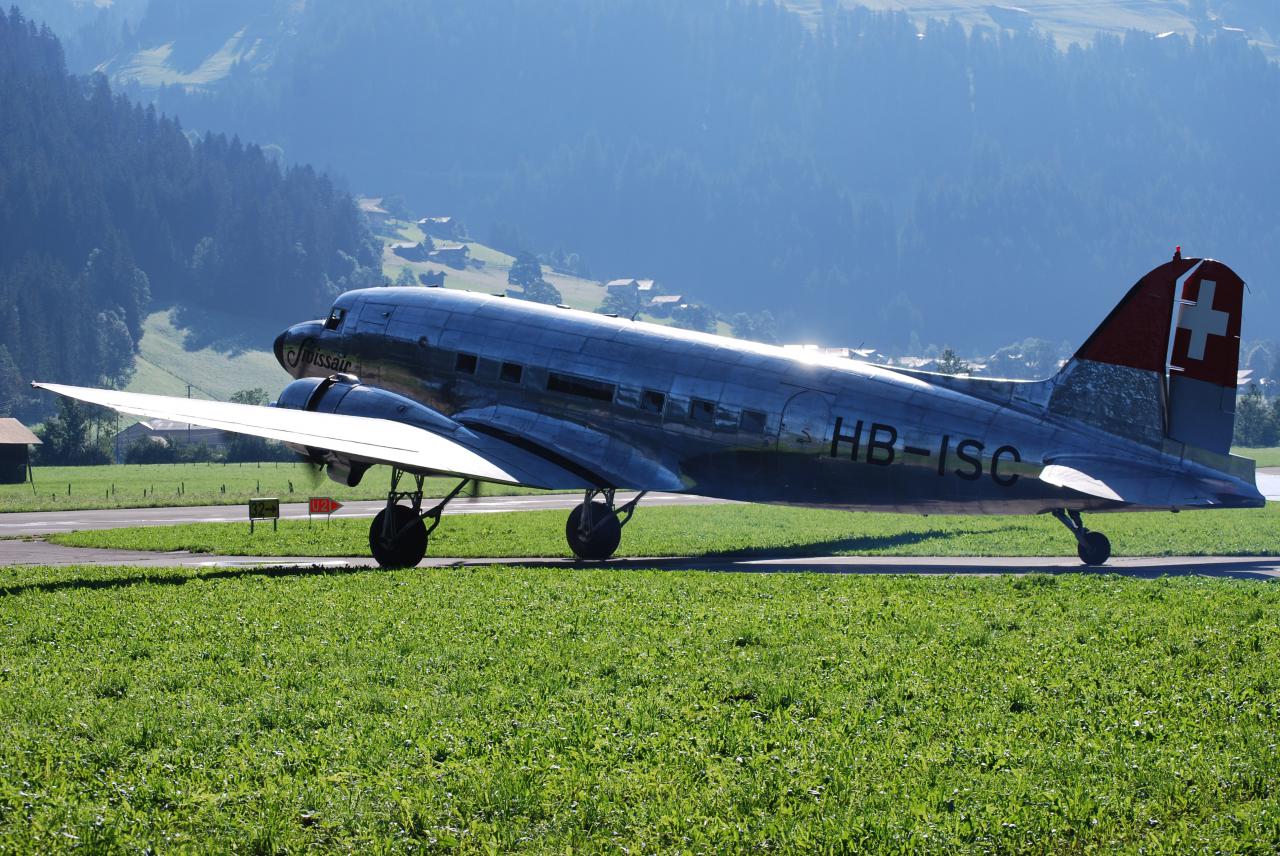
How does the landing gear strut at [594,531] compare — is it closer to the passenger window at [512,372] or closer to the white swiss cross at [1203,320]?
the passenger window at [512,372]

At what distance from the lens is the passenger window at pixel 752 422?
28.9m

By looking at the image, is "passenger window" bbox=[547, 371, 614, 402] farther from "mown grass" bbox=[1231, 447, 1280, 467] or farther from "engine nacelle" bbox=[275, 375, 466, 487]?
"mown grass" bbox=[1231, 447, 1280, 467]

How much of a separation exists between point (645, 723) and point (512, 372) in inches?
789

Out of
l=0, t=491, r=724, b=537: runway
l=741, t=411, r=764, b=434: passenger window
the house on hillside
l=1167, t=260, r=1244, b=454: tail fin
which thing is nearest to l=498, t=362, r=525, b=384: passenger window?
l=741, t=411, r=764, b=434: passenger window

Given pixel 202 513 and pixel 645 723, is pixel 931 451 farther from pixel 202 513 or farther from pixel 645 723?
pixel 202 513

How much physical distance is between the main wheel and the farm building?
251ft

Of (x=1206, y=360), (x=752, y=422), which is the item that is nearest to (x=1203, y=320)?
(x=1206, y=360)

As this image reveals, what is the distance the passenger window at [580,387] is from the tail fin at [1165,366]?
10205 millimetres

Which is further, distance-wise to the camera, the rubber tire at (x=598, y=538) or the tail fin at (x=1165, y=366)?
the rubber tire at (x=598, y=538)

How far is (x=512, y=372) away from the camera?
3219 cm

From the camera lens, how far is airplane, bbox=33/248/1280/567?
2645cm

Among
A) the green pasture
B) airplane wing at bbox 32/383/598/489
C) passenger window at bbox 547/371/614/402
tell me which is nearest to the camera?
Result: airplane wing at bbox 32/383/598/489

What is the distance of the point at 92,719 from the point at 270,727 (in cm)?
172

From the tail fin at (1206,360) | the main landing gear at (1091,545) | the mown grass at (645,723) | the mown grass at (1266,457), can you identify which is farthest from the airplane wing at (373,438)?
the mown grass at (1266,457)
